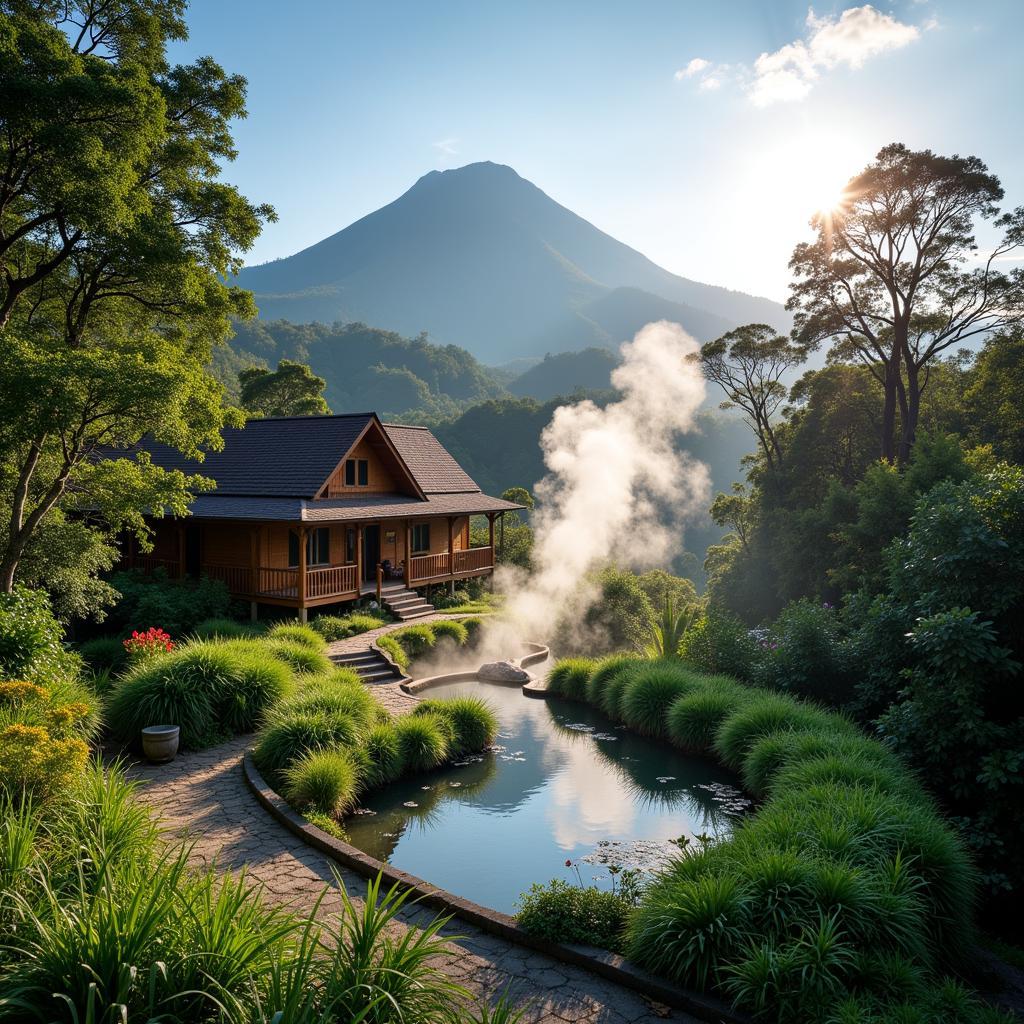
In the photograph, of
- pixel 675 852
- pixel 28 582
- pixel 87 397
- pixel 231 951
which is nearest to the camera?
pixel 231 951

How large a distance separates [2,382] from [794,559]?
69.1ft

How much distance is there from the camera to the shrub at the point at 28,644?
9.07 m

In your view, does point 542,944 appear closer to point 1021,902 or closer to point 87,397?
point 1021,902

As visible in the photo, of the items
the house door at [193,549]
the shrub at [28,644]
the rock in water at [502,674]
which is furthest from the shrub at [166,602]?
the rock in water at [502,674]

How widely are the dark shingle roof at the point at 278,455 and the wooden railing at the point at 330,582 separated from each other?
7.11 feet

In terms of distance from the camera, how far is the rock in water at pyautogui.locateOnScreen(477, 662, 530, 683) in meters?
16.0

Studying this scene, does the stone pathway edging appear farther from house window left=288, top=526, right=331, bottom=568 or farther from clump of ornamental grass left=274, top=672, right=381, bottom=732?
house window left=288, top=526, right=331, bottom=568

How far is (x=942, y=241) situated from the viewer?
72.7 feet

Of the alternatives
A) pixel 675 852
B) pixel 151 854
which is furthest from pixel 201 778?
pixel 675 852

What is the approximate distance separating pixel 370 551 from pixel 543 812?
48.9 feet

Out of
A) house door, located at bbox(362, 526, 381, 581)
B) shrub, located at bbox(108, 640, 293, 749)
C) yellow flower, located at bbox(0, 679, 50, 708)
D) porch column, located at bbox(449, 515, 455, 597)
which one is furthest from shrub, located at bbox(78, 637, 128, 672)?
porch column, located at bbox(449, 515, 455, 597)

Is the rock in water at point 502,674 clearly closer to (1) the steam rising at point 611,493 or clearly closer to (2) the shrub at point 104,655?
(1) the steam rising at point 611,493

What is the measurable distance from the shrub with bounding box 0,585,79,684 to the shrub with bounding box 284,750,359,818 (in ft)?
12.0

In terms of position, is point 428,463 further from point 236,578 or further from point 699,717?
point 699,717
